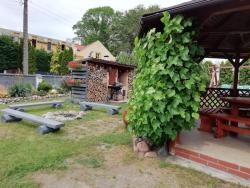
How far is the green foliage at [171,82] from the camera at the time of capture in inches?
128

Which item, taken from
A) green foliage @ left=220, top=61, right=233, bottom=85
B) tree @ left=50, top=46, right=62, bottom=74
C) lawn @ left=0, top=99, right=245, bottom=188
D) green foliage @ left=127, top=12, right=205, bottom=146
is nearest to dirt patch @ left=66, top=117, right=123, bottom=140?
lawn @ left=0, top=99, right=245, bottom=188

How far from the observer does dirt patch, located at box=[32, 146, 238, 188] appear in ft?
9.23

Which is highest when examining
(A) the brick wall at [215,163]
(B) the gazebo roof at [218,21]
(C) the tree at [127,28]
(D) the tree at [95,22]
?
(D) the tree at [95,22]

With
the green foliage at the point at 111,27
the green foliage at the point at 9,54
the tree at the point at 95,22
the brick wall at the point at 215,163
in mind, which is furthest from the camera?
the tree at the point at 95,22

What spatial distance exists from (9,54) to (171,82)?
24.9 metres

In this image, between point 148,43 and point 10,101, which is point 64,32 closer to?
point 10,101

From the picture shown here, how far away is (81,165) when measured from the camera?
337 cm

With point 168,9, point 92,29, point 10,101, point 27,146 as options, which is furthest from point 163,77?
point 92,29

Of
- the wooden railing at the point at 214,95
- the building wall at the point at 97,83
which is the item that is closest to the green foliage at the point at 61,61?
the building wall at the point at 97,83

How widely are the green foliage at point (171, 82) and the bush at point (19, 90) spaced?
947cm

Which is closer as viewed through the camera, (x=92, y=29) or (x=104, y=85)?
(x=104, y=85)

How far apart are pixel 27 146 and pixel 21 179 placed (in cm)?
132

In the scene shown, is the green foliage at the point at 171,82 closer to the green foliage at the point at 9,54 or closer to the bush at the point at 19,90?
the bush at the point at 19,90

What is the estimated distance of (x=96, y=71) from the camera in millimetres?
10609
